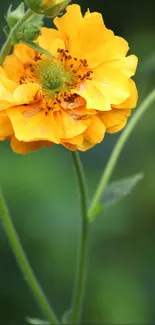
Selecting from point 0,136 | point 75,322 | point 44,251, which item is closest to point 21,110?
point 0,136

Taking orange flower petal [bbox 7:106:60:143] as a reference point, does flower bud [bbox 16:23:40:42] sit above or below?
above

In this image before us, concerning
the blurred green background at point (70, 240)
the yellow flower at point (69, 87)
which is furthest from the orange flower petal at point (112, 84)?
the blurred green background at point (70, 240)

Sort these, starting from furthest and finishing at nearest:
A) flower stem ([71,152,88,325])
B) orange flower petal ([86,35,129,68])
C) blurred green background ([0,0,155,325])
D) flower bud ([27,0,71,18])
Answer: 1. blurred green background ([0,0,155,325])
2. flower stem ([71,152,88,325])
3. orange flower petal ([86,35,129,68])
4. flower bud ([27,0,71,18])

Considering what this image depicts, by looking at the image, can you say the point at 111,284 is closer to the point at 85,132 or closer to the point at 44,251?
the point at 44,251

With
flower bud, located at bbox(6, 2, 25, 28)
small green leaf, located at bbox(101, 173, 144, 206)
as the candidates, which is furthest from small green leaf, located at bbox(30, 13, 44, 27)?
small green leaf, located at bbox(101, 173, 144, 206)

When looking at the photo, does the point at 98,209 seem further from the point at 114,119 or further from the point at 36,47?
the point at 36,47

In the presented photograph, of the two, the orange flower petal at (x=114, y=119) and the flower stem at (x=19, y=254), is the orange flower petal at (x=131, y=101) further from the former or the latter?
the flower stem at (x=19, y=254)

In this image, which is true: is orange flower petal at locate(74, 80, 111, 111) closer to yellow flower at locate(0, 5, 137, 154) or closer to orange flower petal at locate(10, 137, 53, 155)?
yellow flower at locate(0, 5, 137, 154)
